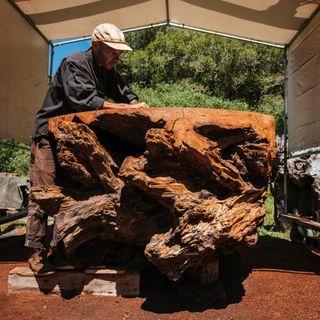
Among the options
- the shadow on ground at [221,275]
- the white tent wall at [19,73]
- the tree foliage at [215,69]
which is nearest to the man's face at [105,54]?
the shadow on ground at [221,275]

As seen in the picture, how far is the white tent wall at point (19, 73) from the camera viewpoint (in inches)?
202

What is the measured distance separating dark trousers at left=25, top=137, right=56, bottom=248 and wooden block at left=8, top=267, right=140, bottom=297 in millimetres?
274

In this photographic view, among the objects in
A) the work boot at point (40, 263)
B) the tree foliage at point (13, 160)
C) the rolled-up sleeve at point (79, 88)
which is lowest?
the work boot at point (40, 263)

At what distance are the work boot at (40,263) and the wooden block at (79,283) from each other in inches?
1.6

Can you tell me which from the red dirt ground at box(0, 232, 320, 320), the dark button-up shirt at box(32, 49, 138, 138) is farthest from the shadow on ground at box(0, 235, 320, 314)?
the dark button-up shirt at box(32, 49, 138, 138)

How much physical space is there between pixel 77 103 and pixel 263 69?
17.8 m

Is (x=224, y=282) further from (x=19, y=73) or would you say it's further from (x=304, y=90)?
(x=19, y=73)

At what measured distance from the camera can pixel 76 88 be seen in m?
3.14

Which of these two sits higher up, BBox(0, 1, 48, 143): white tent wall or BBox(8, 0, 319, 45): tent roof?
BBox(8, 0, 319, 45): tent roof

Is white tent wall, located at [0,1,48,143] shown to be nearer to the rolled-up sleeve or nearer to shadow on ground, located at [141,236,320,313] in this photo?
the rolled-up sleeve

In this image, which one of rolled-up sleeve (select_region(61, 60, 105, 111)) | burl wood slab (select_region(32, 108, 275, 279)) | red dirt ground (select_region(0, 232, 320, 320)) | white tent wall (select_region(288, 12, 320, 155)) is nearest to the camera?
burl wood slab (select_region(32, 108, 275, 279))

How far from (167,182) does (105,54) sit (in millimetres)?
1305

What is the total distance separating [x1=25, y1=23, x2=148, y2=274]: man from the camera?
125 inches

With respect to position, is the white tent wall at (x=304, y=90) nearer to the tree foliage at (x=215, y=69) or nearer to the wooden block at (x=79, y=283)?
the wooden block at (x=79, y=283)
